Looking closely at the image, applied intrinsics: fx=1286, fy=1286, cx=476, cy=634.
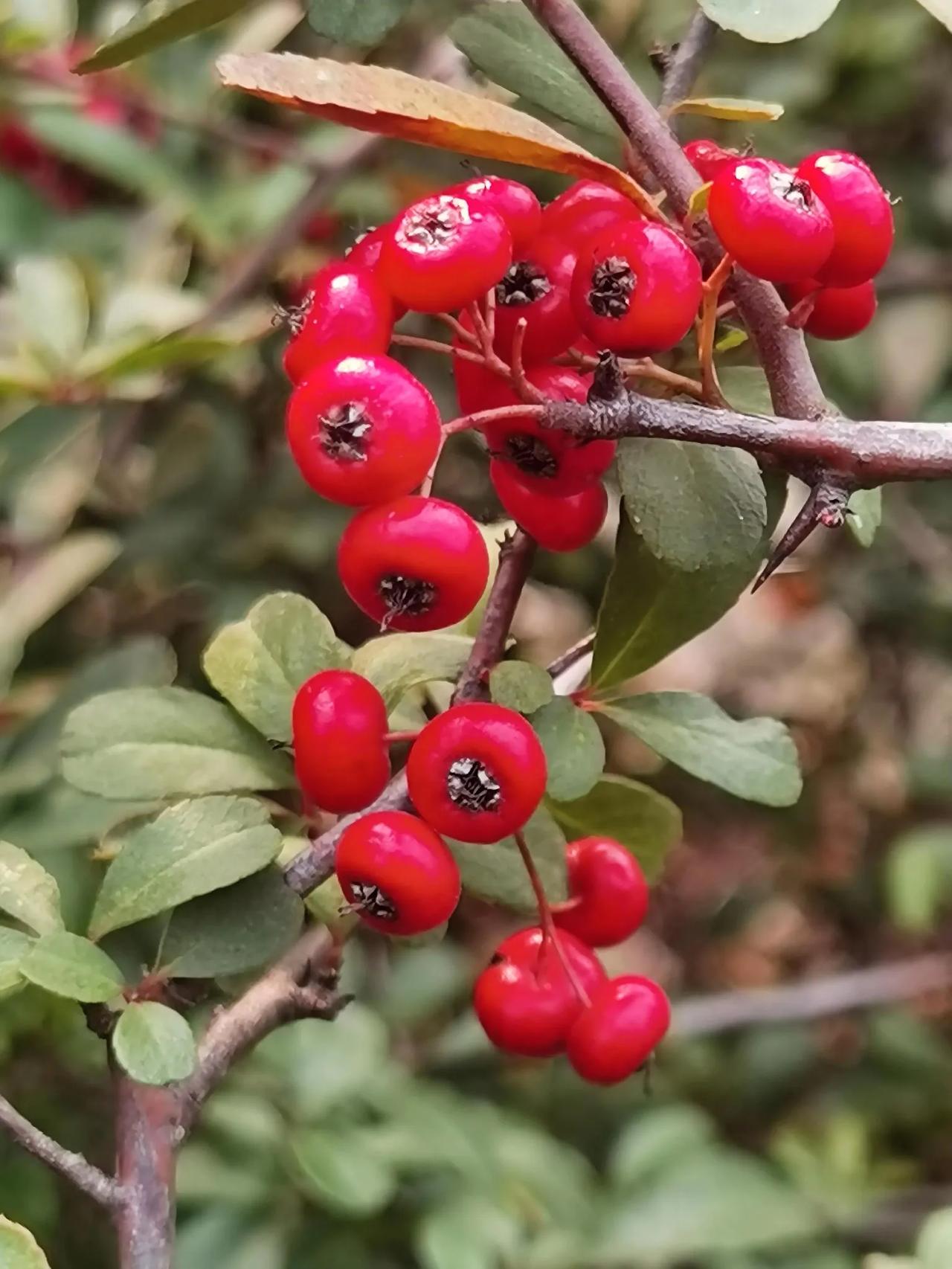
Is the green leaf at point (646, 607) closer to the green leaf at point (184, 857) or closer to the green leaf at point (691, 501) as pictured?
the green leaf at point (691, 501)

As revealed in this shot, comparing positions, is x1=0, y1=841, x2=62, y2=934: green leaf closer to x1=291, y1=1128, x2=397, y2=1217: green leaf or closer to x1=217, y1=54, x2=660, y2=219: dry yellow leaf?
x1=217, y1=54, x2=660, y2=219: dry yellow leaf

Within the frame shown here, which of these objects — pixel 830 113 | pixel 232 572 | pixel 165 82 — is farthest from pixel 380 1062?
pixel 830 113

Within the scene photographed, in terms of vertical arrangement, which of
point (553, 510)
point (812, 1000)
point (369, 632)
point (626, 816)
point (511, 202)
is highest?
point (511, 202)

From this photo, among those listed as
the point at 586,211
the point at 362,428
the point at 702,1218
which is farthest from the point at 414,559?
the point at 702,1218

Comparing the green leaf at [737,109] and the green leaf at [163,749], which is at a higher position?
the green leaf at [737,109]

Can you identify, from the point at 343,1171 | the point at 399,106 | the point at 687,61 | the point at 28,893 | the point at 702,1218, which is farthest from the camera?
the point at 702,1218

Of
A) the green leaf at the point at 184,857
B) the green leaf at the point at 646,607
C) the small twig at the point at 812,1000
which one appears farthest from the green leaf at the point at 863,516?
the small twig at the point at 812,1000

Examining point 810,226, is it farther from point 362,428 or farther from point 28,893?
point 28,893
